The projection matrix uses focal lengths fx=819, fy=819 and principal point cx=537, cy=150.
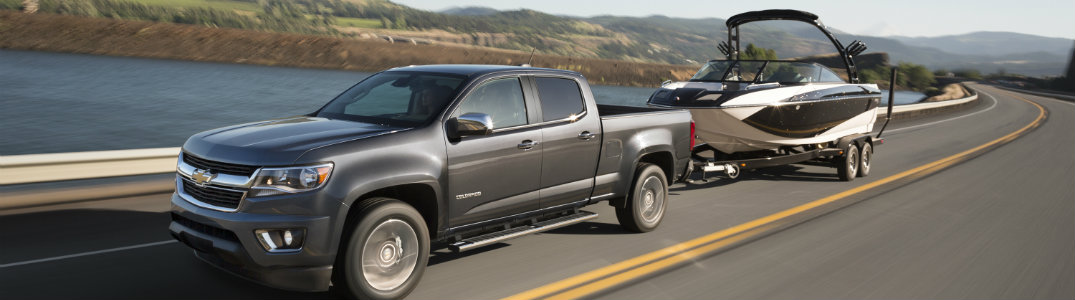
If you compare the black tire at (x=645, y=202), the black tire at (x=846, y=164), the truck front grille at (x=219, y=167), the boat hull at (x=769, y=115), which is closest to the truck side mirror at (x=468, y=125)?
the truck front grille at (x=219, y=167)

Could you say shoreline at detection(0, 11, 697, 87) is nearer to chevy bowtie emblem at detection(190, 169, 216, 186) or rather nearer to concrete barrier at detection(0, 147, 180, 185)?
concrete barrier at detection(0, 147, 180, 185)

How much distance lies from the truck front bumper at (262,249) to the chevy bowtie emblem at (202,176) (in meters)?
0.15

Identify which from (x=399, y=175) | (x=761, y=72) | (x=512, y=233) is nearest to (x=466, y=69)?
(x=512, y=233)

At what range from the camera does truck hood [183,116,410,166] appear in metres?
4.58

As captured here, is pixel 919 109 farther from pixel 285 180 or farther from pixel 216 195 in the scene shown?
pixel 216 195

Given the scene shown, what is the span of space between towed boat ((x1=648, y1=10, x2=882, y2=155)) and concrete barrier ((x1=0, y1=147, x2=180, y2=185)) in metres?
5.81

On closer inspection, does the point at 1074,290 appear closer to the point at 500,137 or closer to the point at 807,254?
the point at 807,254

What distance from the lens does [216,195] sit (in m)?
4.69

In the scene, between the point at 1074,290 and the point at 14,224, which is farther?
the point at 14,224

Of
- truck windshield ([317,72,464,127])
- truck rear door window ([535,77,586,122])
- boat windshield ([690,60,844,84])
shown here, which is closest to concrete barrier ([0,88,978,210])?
truck windshield ([317,72,464,127])

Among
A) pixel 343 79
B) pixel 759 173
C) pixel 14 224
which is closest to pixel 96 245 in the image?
pixel 14 224

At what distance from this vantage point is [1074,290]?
6141mm

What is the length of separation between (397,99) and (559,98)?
135cm

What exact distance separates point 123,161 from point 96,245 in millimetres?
2447
